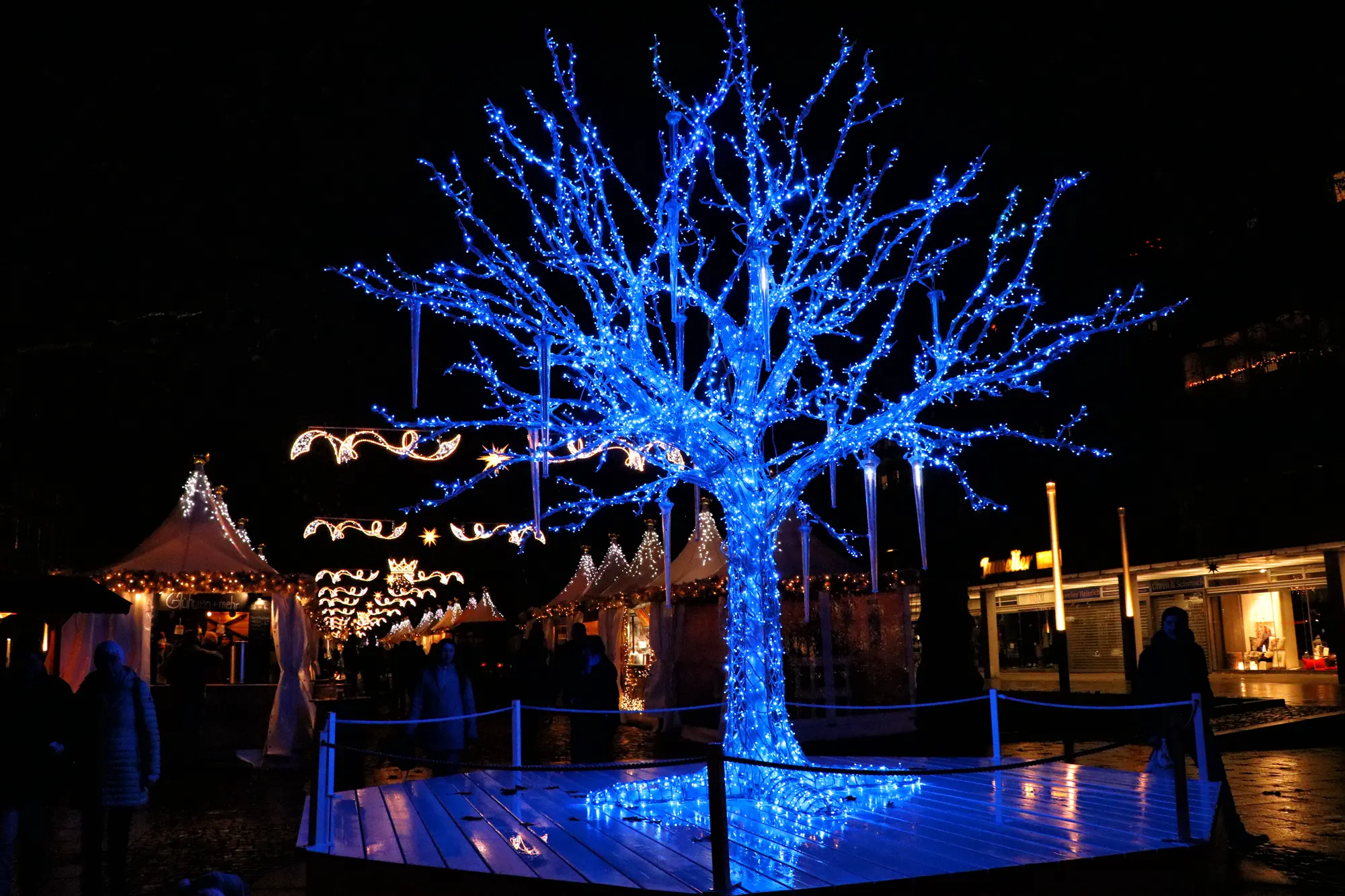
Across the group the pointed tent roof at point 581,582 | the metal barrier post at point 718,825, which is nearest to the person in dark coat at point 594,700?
the metal barrier post at point 718,825

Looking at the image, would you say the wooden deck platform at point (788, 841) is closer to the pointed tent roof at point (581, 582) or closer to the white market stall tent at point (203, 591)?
the white market stall tent at point (203, 591)

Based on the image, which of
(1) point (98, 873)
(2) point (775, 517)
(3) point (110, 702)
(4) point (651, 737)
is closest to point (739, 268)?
(2) point (775, 517)

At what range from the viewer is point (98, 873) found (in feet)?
24.1

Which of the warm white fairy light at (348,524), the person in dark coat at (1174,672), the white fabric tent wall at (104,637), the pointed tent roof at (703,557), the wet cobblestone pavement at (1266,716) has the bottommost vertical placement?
the wet cobblestone pavement at (1266,716)

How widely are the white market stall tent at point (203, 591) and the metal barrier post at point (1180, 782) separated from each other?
13.0 meters

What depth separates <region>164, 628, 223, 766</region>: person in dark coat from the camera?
15742 millimetres

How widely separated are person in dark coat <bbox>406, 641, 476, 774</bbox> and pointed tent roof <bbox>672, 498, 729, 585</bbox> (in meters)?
7.74

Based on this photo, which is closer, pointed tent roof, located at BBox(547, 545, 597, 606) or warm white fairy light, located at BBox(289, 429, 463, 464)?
warm white fairy light, located at BBox(289, 429, 463, 464)

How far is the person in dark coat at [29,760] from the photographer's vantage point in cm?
655

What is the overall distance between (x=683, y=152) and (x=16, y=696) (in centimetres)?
639

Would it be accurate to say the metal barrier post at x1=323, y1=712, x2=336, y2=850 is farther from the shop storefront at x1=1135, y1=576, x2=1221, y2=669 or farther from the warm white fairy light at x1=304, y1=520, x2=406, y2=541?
the shop storefront at x1=1135, y1=576, x2=1221, y2=669

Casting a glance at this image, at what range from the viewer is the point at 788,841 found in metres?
7.65

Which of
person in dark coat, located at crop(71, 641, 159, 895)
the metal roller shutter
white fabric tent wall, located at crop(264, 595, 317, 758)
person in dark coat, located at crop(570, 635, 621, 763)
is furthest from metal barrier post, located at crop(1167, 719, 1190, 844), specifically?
the metal roller shutter

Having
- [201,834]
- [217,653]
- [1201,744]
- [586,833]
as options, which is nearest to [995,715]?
[1201,744]
